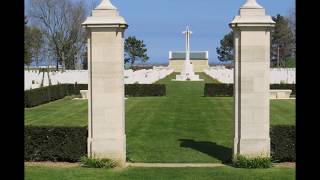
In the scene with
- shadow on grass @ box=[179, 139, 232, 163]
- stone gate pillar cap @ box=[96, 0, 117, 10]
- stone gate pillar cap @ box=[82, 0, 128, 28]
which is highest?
stone gate pillar cap @ box=[96, 0, 117, 10]

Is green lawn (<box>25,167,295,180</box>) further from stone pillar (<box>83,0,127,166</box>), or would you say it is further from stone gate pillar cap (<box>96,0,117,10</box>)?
stone gate pillar cap (<box>96,0,117,10</box>)

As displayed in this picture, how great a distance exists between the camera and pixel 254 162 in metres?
9.55

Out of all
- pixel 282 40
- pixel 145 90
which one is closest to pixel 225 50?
pixel 282 40

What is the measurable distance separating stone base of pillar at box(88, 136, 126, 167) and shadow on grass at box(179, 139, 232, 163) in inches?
81.5

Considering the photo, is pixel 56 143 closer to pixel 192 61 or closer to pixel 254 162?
pixel 254 162

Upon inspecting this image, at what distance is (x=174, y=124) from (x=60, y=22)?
1737 inches

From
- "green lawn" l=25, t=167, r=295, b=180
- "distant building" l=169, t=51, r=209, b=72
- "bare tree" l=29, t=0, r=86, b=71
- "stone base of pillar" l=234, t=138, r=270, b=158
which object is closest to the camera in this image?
"green lawn" l=25, t=167, r=295, b=180

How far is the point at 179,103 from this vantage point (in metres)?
24.5

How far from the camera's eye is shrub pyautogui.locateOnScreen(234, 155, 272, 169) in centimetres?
953

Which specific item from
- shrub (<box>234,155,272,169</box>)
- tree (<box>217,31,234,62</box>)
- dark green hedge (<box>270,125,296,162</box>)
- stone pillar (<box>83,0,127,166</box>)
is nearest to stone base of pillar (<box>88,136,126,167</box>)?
stone pillar (<box>83,0,127,166</box>)
